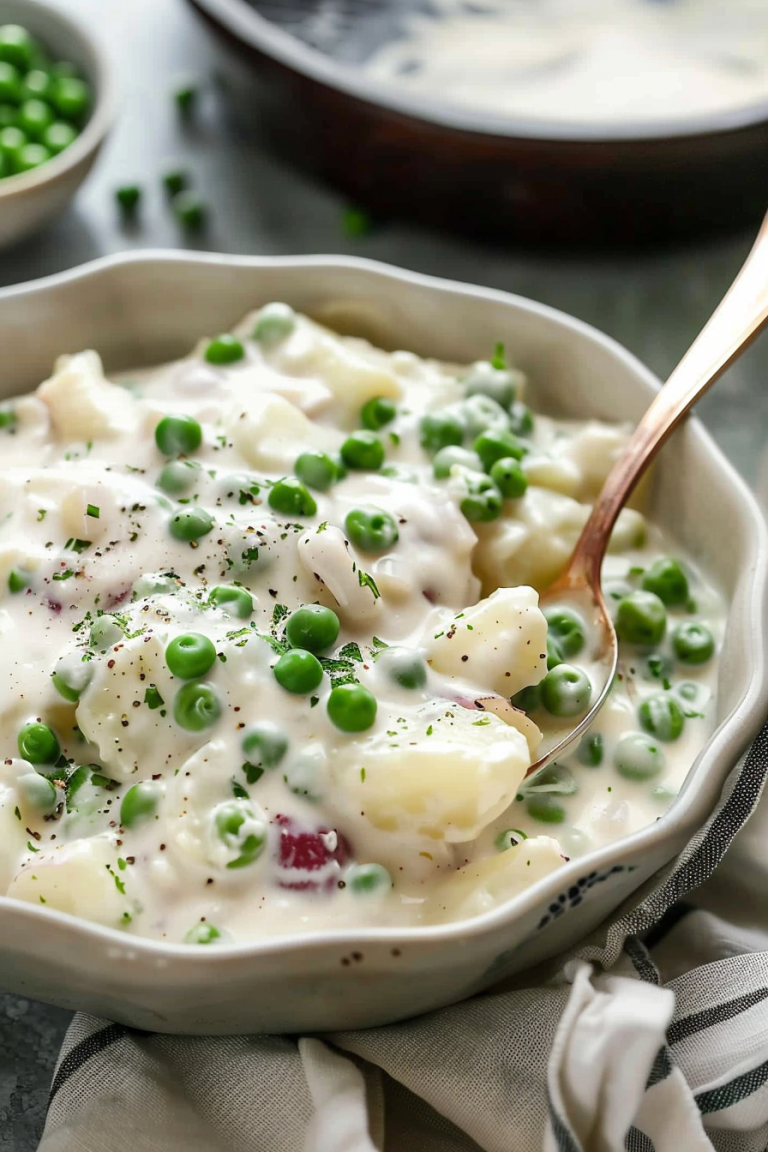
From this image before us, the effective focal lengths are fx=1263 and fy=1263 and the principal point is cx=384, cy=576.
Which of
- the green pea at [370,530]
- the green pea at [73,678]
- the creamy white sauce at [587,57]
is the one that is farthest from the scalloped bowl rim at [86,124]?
the green pea at [73,678]

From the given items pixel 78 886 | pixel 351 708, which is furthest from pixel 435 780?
pixel 78 886

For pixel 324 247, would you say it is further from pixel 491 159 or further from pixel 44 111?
pixel 44 111

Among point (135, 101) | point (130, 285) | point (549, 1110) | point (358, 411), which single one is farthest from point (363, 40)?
point (549, 1110)

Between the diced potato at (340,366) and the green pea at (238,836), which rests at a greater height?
the diced potato at (340,366)

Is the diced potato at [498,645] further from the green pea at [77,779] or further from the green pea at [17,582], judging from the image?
the green pea at [17,582]

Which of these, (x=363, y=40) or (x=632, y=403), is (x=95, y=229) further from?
(x=632, y=403)

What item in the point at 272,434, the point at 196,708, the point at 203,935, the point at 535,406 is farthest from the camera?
the point at 535,406
